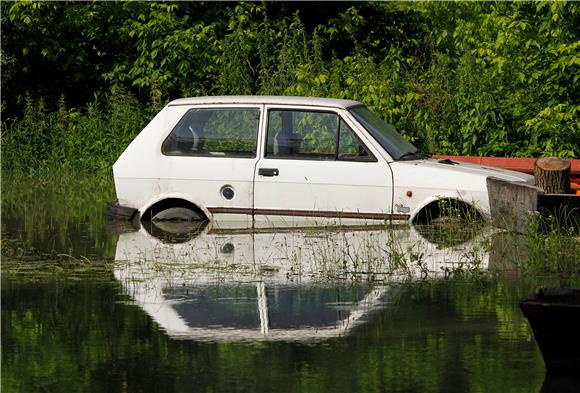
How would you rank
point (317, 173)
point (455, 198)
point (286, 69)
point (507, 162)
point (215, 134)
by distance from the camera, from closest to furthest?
point (455, 198)
point (317, 173)
point (215, 134)
point (507, 162)
point (286, 69)

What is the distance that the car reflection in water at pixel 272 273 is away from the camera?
990cm

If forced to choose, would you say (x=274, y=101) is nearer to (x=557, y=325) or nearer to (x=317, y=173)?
(x=317, y=173)

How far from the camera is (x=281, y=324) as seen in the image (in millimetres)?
9789

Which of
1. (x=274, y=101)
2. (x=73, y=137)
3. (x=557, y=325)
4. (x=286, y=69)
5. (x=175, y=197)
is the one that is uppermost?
(x=286, y=69)

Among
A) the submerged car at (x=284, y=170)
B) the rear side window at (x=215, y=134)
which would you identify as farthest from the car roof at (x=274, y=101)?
the rear side window at (x=215, y=134)

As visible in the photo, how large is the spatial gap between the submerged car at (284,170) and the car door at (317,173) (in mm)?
11

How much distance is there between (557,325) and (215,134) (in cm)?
749

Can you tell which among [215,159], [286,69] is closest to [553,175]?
[215,159]

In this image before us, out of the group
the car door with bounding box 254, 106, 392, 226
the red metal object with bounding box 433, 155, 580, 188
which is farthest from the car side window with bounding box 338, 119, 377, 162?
the red metal object with bounding box 433, 155, 580, 188

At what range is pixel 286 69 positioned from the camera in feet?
75.4

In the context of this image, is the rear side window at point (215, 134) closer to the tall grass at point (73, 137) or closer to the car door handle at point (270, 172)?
the car door handle at point (270, 172)

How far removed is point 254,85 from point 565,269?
1225 cm

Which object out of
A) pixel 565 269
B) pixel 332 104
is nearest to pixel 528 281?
pixel 565 269

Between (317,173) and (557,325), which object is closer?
(557,325)
